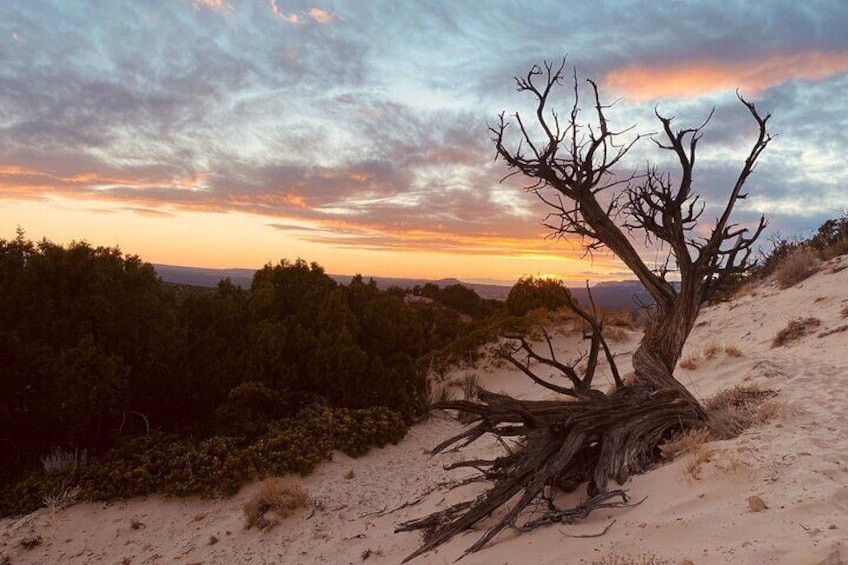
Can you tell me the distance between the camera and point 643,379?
643cm

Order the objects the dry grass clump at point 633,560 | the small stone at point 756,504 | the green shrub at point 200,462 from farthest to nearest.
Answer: the green shrub at point 200,462 < the small stone at point 756,504 < the dry grass clump at point 633,560

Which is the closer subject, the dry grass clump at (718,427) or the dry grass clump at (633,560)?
the dry grass clump at (633,560)

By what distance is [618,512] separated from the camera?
429 cm

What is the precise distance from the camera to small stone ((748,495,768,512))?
3660 millimetres

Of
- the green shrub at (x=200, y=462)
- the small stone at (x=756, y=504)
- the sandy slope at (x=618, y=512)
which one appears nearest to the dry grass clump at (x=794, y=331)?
the sandy slope at (x=618, y=512)

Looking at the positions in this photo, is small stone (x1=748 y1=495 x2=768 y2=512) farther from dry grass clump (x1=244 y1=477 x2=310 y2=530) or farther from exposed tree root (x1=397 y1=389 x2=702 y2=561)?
dry grass clump (x1=244 y1=477 x2=310 y2=530)

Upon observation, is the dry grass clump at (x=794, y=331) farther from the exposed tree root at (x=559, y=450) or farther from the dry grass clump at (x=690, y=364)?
the exposed tree root at (x=559, y=450)

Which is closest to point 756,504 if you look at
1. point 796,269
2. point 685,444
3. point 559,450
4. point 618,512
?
point 618,512

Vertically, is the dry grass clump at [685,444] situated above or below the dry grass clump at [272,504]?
above

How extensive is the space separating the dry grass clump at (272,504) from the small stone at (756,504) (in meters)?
4.86

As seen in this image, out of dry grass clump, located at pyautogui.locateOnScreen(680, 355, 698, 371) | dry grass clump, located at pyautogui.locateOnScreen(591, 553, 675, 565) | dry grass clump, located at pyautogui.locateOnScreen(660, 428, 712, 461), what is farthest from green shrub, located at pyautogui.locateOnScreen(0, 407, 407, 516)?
dry grass clump, located at pyautogui.locateOnScreen(680, 355, 698, 371)

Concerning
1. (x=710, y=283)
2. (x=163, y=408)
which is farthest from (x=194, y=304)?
(x=710, y=283)

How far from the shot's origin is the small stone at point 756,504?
3660mm

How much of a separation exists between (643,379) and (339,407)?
219 inches
